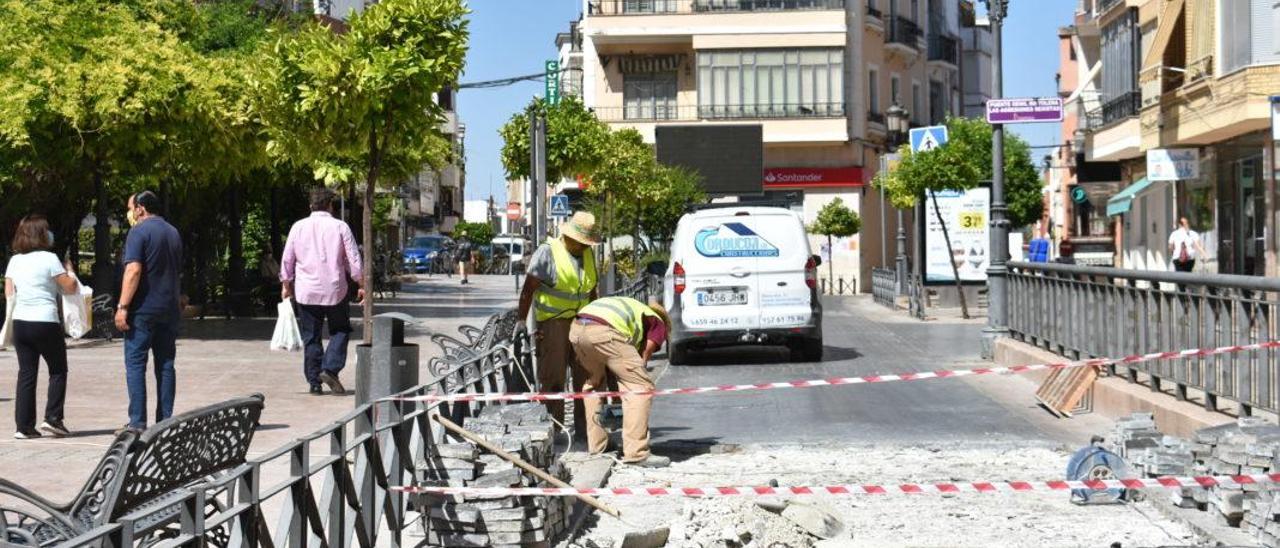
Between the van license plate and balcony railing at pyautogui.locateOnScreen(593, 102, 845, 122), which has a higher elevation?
balcony railing at pyautogui.locateOnScreen(593, 102, 845, 122)

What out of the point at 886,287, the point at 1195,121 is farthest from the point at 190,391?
the point at 886,287

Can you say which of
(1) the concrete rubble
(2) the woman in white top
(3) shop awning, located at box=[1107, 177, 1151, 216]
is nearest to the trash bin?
(2) the woman in white top

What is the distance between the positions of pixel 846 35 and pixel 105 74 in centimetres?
3822

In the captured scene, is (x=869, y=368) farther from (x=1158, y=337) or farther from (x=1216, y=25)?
(x=1216, y=25)

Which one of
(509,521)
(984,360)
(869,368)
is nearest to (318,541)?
(509,521)

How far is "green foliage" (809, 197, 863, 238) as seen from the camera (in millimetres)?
56250

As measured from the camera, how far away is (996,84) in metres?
23.5

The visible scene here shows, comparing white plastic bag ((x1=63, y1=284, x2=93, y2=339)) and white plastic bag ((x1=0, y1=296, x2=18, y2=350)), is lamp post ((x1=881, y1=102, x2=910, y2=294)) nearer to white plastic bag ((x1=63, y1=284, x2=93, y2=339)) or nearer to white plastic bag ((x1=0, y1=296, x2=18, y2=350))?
white plastic bag ((x1=63, y1=284, x2=93, y2=339))

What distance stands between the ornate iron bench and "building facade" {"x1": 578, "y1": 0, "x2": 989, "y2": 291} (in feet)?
166

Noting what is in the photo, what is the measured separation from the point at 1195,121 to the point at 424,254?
47.5 metres

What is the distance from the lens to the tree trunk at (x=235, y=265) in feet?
99.5

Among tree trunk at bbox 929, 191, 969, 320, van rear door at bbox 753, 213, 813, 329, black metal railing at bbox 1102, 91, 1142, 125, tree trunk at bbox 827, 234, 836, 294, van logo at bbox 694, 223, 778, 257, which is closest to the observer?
van rear door at bbox 753, 213, 813, 329

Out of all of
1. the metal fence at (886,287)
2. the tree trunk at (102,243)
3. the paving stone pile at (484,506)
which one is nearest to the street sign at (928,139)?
the metal fence at (886,287)

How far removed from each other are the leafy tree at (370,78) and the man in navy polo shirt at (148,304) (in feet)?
21.2
